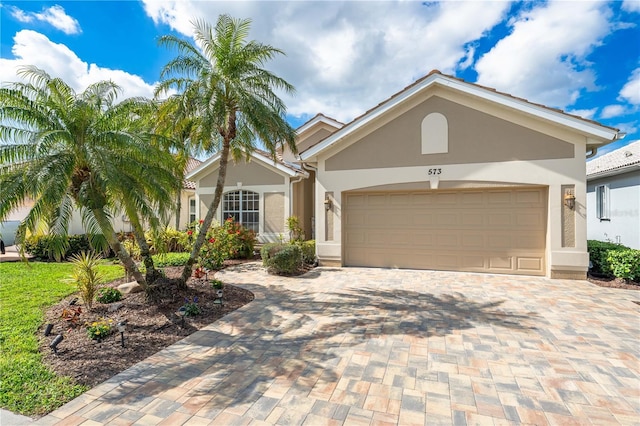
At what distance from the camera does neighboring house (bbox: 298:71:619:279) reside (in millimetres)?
9156

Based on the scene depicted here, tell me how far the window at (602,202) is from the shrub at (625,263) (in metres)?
6.15

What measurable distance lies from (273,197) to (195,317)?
9.26 meters

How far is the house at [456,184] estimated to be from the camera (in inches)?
360

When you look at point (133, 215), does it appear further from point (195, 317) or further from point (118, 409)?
point (118, 409)

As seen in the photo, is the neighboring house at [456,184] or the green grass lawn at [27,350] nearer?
the green grass lawn at [27,350]

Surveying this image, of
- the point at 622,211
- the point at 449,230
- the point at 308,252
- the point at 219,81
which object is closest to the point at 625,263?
the point at 449,230

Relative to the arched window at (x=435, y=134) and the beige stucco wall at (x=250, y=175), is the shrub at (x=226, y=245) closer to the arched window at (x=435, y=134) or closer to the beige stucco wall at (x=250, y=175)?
the beige stucco wall at (x=250, y=175)

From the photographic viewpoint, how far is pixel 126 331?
210 inches

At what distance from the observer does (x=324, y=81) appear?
1360 cm

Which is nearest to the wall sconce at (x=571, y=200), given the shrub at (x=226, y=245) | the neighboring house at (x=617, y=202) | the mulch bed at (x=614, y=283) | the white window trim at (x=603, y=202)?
A: the mulch bed at (x=614, y=283)

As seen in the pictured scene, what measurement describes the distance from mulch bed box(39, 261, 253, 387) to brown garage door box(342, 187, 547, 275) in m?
5.30

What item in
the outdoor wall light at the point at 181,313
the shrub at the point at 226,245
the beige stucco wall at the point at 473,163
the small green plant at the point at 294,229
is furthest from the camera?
the small green plant at the point at 294,229

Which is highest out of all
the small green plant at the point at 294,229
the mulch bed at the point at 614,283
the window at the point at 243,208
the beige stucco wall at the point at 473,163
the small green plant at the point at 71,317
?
the beige stucco wall at the point at 473,163

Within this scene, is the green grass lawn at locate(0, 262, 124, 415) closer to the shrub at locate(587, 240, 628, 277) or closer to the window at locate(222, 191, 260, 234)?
the window at locate(222, 191, 260, 234)
